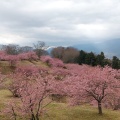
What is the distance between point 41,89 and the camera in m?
27.3

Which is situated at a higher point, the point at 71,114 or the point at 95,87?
the point at 95,87

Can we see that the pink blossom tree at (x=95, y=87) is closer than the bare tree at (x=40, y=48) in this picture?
Yes

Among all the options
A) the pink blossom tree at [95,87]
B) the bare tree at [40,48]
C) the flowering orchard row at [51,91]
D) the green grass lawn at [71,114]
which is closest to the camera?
the flowering orchard row at [51,91]

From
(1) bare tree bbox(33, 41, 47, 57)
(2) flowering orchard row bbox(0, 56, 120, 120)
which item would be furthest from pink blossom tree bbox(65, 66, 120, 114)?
(1) bare tree bbox(33, 41, 47, 57)

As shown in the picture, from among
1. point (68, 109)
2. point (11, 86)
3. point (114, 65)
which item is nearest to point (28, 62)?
point (114, 65)

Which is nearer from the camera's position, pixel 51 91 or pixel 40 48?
pixel 51 91

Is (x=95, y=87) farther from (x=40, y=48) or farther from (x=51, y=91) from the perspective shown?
(x=40, y=48)

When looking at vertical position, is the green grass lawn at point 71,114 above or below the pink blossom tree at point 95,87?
below

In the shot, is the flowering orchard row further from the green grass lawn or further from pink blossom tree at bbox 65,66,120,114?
the green grass lawn

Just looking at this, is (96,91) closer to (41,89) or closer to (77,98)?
(77,98)

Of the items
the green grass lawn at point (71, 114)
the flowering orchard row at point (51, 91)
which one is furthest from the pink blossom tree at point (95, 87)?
the green grass lawn at point (71, 114)

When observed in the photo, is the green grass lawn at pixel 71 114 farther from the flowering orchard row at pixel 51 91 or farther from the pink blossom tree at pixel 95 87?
the pink blossom tree at pixel 95 87

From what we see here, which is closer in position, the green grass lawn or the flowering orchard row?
the flowering orchard row

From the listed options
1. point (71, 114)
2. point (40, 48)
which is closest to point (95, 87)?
point (71, 114)
